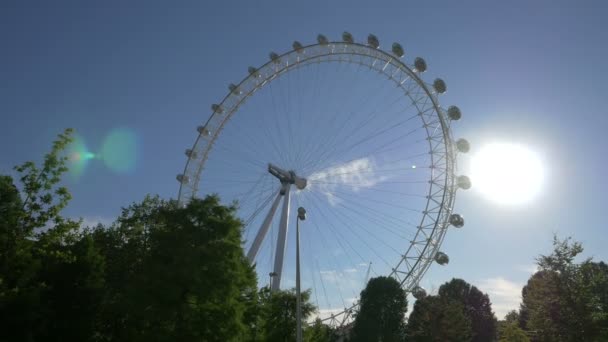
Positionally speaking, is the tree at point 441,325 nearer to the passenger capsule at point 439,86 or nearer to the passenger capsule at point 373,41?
the passenger capsule at point 439,86

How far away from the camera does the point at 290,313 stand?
3266cm

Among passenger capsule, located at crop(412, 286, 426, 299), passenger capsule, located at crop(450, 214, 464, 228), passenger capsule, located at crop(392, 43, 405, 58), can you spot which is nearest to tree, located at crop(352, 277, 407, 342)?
passenger capsule, located at crop(412, 286, 426, 299)

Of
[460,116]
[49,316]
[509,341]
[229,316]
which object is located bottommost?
[49,316]

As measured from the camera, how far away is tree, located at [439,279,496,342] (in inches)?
2613

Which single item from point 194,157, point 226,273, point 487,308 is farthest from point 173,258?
point 487,308

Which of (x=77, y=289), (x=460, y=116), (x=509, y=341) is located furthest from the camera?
(x=460, y=116)

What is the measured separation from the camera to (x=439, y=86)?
42.7 meters

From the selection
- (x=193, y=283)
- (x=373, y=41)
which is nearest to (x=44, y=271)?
(x=193, y=283)

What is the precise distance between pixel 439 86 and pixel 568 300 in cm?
Result: 2451

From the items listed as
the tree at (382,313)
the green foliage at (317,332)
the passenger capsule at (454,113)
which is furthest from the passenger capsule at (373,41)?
the green foliage at (317,332)

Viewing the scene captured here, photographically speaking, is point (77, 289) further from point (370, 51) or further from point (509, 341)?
point (509, 341)

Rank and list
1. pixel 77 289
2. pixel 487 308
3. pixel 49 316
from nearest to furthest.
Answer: pixel 49 316 → pixel 77 289 → pixel 487 308

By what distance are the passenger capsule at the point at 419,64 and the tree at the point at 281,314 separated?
25.5 meters

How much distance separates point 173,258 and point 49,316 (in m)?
9.06
